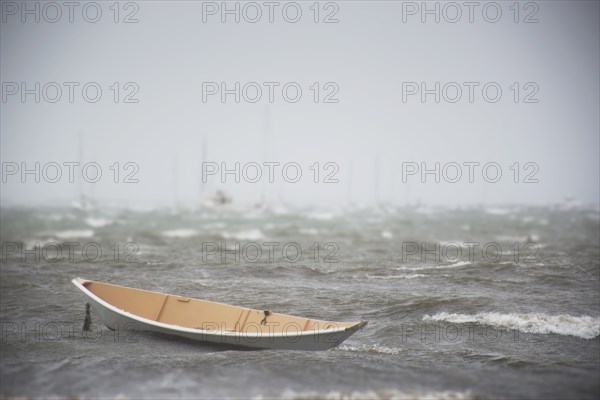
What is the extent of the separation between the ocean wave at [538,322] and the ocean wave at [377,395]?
637 centimetres

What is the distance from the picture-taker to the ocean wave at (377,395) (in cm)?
977

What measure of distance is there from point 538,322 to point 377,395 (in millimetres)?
8581

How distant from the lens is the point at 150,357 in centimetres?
1224

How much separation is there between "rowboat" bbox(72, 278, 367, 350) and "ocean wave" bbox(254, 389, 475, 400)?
5.48 feet

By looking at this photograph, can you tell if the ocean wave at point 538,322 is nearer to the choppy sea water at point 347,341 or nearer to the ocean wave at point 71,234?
the choppy sea water at point 347,341

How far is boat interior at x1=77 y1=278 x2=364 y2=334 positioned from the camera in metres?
12.7

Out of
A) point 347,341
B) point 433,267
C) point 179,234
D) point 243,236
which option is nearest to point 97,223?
point 179,234

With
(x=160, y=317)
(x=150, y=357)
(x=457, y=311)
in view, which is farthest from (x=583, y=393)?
(x=160, y=317)

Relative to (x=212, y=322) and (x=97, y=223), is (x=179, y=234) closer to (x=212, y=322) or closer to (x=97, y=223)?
(x=97, y=223)

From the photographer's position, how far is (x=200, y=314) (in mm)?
13984

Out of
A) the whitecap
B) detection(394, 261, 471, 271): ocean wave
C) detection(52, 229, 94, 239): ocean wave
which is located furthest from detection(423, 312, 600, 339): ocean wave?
detection(52, 229, 94, 239): ocean wave

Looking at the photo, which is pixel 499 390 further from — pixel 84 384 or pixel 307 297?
pixel 307 297

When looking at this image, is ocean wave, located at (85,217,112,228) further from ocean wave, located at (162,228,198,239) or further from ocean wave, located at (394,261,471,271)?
ocean wave, located at (394,261,471,271)

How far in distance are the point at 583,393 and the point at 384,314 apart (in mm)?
7693
